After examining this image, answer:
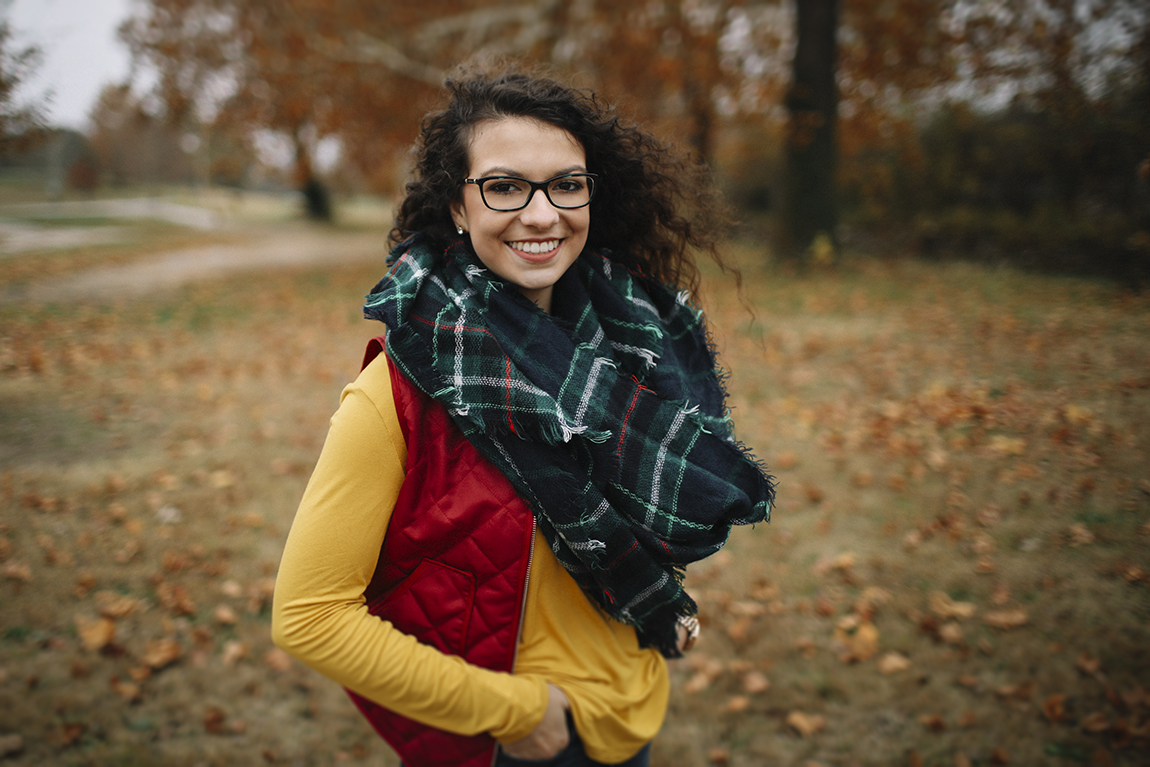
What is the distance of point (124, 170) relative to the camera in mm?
47719

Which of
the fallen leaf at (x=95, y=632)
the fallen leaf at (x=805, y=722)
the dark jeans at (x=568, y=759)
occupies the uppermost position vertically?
the dark jeans at (x=568, y=759)

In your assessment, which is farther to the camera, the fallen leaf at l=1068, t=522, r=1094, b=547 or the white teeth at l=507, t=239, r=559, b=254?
the fallen leaf at l=1068, t=522, r=1094, b=547

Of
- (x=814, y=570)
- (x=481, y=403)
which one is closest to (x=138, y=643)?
(x=481, y=403)

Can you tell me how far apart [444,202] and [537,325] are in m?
0.42

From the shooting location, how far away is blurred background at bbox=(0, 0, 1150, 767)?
9.09 ft

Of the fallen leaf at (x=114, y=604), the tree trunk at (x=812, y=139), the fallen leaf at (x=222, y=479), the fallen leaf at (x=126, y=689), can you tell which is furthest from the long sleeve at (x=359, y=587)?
the tree trunk at (x=812, y=139)

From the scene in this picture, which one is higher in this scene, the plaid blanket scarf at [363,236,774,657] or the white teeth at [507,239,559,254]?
the white teeth at [507,239,559,254]

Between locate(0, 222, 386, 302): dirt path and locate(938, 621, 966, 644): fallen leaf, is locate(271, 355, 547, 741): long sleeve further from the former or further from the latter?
locate(0, 222, 386, 302): dirt path

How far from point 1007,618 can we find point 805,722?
4.09 ft

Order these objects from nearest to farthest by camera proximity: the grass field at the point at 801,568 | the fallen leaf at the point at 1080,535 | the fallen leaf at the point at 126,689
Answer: the grass field at the point at 801,568 → the fallen leaf at the point at 126,689 → the fallen leaf at the point at 1080,535

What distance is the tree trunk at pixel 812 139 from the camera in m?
10.3

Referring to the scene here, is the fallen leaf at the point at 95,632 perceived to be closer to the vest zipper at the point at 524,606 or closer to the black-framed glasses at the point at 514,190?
the vest zipper at the point at 524,606

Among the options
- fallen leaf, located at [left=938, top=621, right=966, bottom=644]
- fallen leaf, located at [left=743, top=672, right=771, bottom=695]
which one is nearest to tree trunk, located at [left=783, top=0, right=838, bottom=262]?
fallen leaf, located at [left=938, top=621, right=966, bottom=644]

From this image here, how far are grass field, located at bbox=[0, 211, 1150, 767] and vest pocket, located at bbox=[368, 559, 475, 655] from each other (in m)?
1.15
